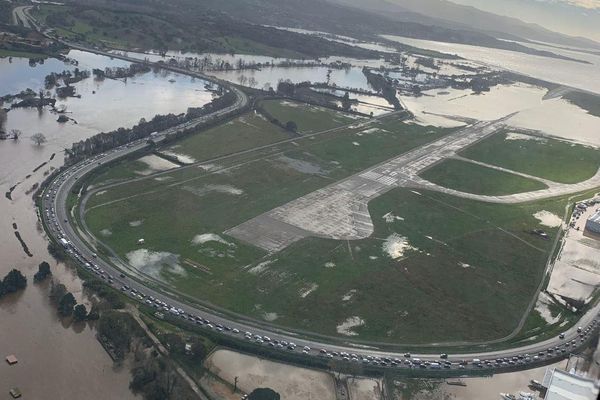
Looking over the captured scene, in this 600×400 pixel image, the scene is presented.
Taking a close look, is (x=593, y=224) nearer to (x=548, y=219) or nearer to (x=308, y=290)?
(x=548, y=219)

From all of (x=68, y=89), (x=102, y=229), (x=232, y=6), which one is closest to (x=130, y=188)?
(x=102, y=229)

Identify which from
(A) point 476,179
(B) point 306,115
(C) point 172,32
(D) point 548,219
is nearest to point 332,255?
(D) point 548,219

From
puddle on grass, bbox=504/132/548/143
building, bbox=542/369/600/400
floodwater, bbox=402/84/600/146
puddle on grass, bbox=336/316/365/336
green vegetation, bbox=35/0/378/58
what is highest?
green vegetation, bbox=35/0/378/58

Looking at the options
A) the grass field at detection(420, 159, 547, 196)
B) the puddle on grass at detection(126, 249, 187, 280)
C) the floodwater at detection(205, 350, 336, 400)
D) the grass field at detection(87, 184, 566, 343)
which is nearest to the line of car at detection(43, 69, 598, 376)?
the floodwater at detection(205, 350, 336, 400)

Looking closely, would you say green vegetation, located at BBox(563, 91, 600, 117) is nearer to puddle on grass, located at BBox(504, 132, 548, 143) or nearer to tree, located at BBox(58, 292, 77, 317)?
puddle on grass, located at BBox(504, 132, 548, 143)

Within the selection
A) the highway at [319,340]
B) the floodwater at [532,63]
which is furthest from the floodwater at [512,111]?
the highway at [319,340]

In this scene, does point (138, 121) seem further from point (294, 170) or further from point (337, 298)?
point (337, 298)
